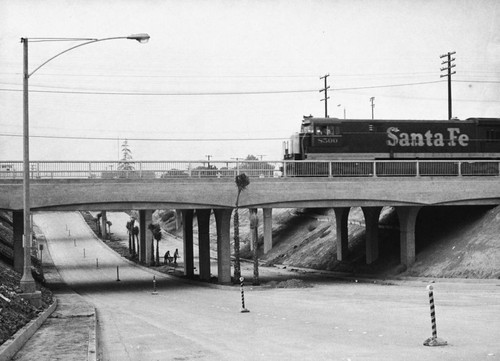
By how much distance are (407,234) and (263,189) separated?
11200 millimetres

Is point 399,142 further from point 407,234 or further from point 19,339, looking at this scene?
point 19,339

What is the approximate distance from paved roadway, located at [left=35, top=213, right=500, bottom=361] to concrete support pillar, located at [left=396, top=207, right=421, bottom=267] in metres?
5.75

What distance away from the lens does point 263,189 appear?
50500 mm

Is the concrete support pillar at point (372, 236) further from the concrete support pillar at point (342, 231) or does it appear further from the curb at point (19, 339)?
the curb at point (19, 339)

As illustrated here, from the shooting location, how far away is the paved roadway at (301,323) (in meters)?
19.2

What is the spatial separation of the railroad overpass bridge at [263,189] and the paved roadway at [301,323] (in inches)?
232

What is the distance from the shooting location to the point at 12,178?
149 feet

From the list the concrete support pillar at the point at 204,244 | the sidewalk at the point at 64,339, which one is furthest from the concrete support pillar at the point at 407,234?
the sidewalk at the point at 64,339

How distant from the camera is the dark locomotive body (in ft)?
184

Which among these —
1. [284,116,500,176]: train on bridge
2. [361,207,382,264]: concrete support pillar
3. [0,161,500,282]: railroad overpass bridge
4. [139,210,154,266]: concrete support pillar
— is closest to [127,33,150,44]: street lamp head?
[0,161,500,282]: railroad overpass bridge

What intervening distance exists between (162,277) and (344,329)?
4412 centimetres

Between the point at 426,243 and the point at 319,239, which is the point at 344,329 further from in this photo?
the point at 319,239

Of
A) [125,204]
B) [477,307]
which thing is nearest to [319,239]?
[125,204]

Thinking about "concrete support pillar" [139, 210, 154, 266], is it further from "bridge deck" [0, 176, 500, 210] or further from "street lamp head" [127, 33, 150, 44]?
"street lamp head" [127, 33, 150, 44]
